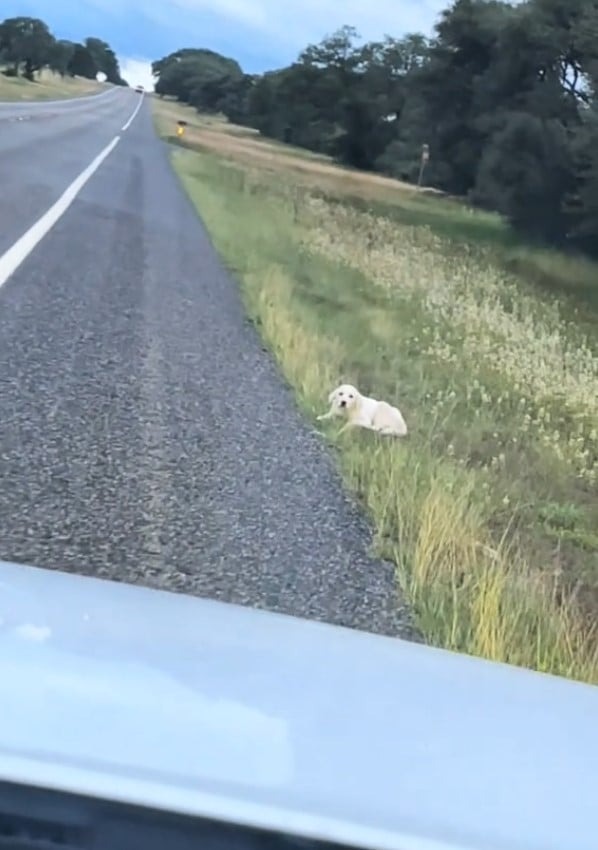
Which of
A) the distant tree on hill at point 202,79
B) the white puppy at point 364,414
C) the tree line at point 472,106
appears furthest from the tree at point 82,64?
the white puppy at point 364,414

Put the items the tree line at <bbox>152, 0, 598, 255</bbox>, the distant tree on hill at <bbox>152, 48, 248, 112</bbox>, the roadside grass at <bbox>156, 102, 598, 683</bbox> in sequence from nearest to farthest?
the roadside grass at <bbox>156, 102, 598, 683</bbox> < the tree line at <bbox>152, 0, 598, 255</bbox> < the distant tree on hill at <bbox>152, 48, 248, 112</bbox>

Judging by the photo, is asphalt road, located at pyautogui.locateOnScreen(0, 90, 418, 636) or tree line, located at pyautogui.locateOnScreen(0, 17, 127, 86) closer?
asphalt road, located at pyautogui.locateOnScreen(0, 90, 418, 636)

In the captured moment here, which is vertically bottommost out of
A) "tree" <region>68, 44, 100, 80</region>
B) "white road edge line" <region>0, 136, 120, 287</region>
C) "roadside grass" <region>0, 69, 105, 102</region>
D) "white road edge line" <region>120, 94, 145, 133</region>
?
"roadside grass" <region>0, 69, 105, 102</region>

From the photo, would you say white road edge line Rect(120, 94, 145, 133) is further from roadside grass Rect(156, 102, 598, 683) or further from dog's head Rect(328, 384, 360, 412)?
dog's head Rect(328, 384, 360, 412)

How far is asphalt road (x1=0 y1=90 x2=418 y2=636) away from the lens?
567 centimetres

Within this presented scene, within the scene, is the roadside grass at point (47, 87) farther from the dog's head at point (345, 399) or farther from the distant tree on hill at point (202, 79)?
the dog's head at point (345, 399)

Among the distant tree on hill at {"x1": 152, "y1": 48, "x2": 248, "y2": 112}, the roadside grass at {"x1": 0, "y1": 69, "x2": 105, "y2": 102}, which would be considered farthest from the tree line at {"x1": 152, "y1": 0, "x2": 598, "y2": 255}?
the roadside grass at {"x1": 0, "y1": 69, "x2": 105, "y2": 102}

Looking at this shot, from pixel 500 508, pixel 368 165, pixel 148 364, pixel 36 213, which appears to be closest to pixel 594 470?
pixel 500 508

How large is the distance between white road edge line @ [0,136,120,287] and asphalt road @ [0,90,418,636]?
0.38 ft

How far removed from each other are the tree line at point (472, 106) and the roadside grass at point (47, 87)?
96.5ft

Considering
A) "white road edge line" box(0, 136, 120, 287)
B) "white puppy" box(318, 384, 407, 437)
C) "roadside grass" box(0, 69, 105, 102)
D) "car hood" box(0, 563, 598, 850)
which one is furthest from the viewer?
"roadside grass" box(0, 69, 105, 102)

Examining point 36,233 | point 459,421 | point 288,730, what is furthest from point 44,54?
point 288,730

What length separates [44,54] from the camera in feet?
230

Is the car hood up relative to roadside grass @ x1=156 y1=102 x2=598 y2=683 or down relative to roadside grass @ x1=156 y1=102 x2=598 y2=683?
up
